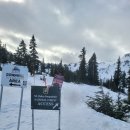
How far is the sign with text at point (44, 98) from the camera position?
1452 centimetres

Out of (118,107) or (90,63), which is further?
(90,63)

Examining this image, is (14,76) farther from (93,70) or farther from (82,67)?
(93,70)

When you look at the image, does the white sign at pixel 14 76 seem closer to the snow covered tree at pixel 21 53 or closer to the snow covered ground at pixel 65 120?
the snow covered ground at pixel 65 120

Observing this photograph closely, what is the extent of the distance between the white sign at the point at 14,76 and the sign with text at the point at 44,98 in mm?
1831

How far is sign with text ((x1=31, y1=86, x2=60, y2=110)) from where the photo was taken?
47.6 feet

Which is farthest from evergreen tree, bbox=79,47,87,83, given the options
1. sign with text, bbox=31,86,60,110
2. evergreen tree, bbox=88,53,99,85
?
sign with text, bbox=31,86,60,110

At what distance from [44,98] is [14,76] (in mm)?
2399

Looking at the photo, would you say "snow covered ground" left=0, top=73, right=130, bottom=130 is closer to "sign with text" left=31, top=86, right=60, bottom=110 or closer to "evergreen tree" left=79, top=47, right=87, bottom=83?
"sign with text" left=31, top=86, right=60, bottom=110

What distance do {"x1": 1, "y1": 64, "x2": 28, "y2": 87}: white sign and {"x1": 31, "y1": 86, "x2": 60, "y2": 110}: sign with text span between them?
1831mm

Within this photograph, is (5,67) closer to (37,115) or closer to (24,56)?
(37,115)

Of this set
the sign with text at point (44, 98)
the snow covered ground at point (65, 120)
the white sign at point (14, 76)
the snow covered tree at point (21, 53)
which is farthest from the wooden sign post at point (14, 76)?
the snow covered tree at point (21, 53)

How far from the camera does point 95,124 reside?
16.8 metres

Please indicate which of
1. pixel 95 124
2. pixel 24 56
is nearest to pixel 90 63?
pixel 24 56

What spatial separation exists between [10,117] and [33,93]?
5.27 metres
